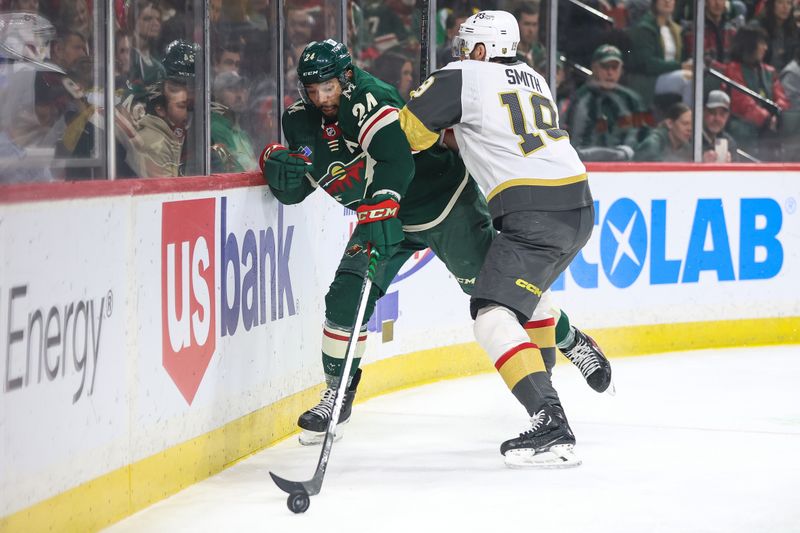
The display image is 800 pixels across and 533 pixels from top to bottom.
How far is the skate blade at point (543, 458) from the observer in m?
3.52

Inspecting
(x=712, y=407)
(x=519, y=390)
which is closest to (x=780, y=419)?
(x=712, y=407)

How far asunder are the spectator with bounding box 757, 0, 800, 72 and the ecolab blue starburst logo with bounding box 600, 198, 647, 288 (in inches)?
72.2

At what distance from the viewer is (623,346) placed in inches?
229

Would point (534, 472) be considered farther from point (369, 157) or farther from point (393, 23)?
point (393, 23)

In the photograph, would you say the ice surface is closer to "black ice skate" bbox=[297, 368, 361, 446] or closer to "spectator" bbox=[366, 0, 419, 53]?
"black ice skate" bbox=[297, 368, 361, 446]

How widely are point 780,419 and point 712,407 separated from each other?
278mm

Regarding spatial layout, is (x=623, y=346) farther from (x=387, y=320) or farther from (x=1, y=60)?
(x=1, y=60)

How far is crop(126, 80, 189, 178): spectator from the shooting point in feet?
12.8

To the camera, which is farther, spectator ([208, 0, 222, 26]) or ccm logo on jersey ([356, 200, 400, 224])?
spectator ([208, 0, 222, 26])

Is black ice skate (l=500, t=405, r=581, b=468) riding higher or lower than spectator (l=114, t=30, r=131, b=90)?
lower

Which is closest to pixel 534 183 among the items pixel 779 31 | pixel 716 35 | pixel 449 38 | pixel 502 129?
pixel 502 129

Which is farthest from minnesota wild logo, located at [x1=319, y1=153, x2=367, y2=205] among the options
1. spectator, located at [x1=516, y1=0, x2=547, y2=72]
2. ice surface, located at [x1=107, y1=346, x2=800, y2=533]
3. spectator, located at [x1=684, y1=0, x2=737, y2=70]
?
spectator, located at [x1=684, y1=0, x2=737, y2=70]

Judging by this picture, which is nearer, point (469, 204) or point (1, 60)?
point (1, 60)

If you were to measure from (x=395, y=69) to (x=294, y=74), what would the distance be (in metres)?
1.07
